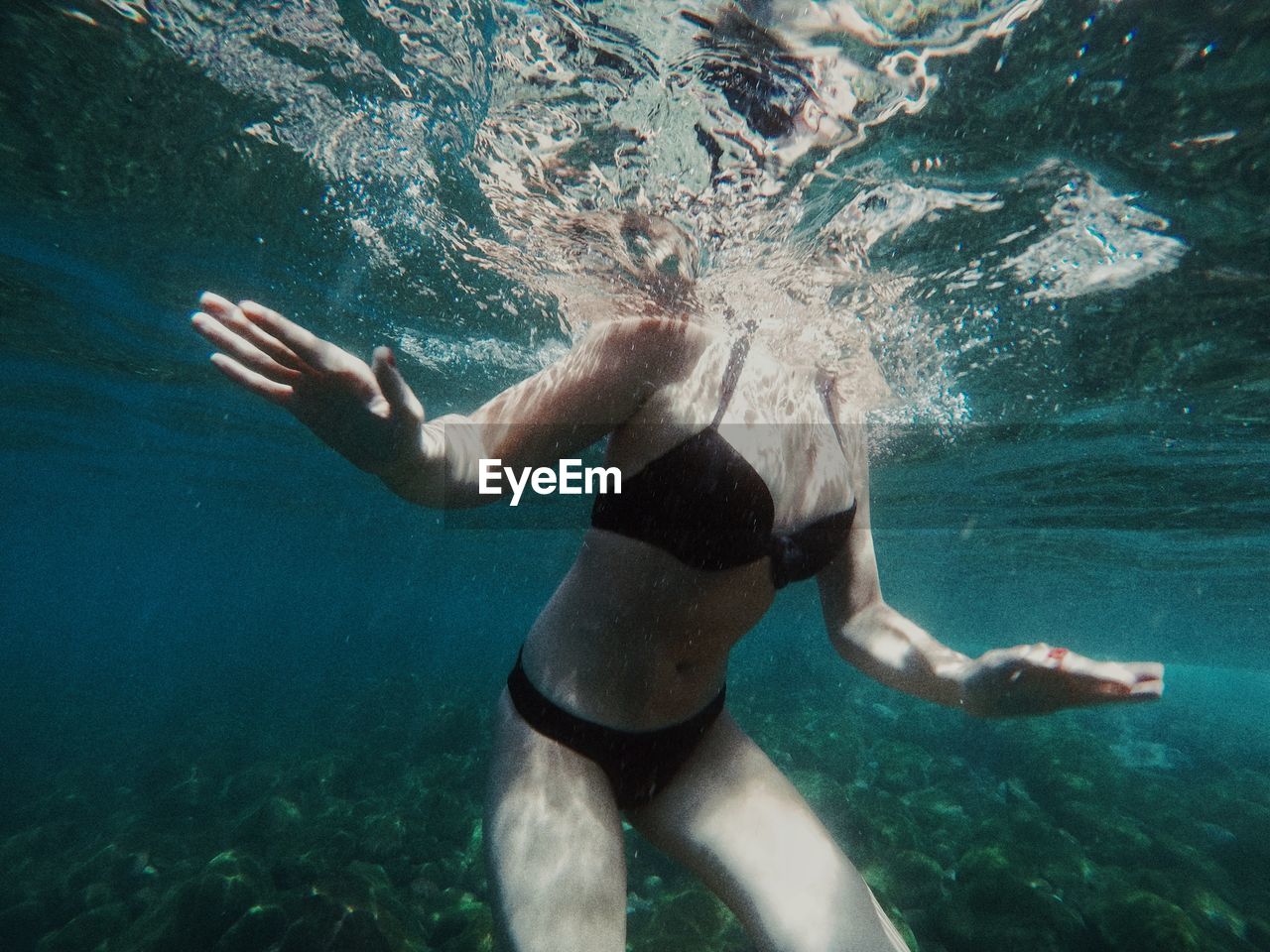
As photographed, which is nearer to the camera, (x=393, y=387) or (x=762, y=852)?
(x=393, y=387)

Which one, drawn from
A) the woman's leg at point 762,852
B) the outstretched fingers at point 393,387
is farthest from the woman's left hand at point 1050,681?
the outstretched fingers at point 393,387

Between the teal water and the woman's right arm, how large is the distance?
2.45 meters

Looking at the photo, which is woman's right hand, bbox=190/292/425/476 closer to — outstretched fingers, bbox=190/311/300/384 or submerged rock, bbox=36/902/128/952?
outstretched fingers, bbox=190/311/300/384

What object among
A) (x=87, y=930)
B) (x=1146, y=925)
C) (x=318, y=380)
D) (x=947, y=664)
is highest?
(x=318, y=380)

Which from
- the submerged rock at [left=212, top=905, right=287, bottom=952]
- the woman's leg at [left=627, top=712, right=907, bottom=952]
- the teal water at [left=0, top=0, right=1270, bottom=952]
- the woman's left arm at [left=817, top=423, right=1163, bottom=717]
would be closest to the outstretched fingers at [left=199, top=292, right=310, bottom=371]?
the woman's leg at [left=627, top=712, right=907, bottom=952]

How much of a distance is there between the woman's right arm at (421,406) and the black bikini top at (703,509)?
0.43 m

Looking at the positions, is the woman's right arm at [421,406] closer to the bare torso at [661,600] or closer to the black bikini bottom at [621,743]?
the bare torso at [661,600]

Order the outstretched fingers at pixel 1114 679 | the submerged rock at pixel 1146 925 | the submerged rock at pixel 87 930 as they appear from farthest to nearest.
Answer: the submerged rock at pixel 87 930
the submerged rock at pixel 1146 925
the outstretched fingers at pixel 1114 679

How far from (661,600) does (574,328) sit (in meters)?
7.70

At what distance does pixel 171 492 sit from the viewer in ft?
102

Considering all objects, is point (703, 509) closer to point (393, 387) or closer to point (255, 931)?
point (393, 387)

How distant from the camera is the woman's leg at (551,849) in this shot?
1800mm

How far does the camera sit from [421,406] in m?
2.23

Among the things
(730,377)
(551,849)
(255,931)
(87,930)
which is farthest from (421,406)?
(87,930)
